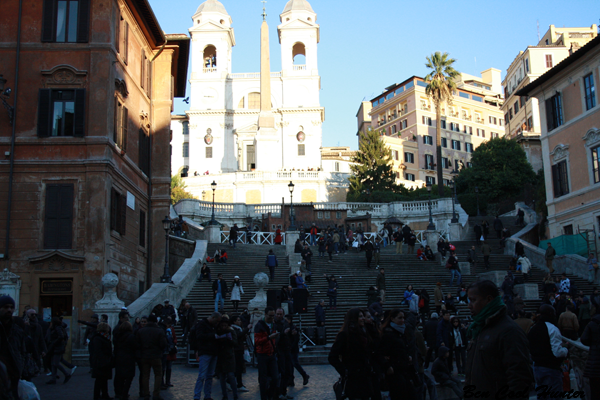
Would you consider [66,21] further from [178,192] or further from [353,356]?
[178,192]

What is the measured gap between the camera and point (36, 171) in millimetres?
21781

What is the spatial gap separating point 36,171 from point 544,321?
17.8 meters

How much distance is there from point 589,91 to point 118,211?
885 inches

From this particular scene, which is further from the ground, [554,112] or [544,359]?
[554,112]

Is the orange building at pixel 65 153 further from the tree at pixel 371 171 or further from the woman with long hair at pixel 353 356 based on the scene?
the tree at pixel 371 171

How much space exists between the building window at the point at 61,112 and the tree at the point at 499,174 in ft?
134

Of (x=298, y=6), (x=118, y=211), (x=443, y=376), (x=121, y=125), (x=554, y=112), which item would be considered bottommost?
(x=443, y=376)

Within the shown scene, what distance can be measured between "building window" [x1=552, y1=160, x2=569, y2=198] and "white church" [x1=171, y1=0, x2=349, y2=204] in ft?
144

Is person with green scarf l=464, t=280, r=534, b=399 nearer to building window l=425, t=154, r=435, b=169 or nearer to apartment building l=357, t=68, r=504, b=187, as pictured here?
apartment building l=357, t=68, r=504, b=187

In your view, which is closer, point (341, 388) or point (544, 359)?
point (544, 359)

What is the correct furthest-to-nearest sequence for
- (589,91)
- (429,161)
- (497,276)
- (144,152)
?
(429,161) < (589,91) < (144,152) < (497,276)

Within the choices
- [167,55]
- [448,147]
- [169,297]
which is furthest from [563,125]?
[448,147]

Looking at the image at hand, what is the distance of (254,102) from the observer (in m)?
84.3

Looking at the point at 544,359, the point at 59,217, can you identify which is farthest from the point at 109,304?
the point at 544,359
